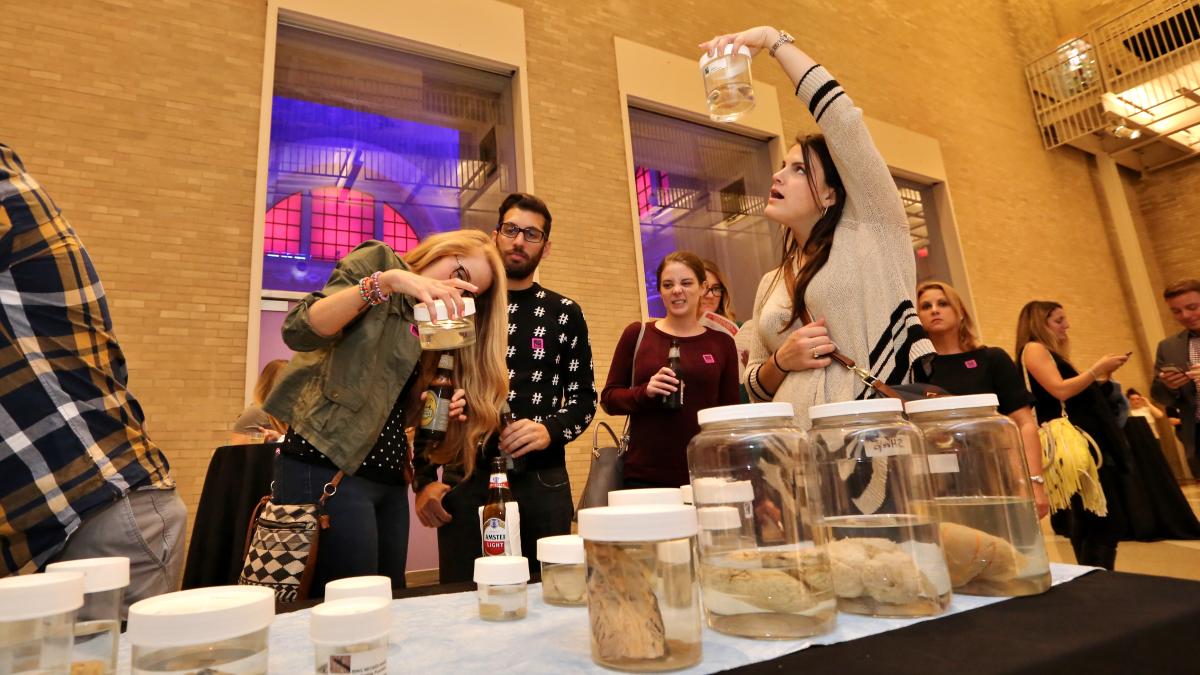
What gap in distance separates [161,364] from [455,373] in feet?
7.81

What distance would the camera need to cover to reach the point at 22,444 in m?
0.97

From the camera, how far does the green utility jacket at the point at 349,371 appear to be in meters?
1.48

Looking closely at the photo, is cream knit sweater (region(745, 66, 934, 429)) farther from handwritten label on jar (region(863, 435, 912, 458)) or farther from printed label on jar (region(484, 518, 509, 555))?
printed label on jar (region(484, 518, 509, 555))

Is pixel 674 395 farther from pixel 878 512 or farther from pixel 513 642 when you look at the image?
pixel 513 642

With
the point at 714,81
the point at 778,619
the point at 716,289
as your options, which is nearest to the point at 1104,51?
the point at 716,289

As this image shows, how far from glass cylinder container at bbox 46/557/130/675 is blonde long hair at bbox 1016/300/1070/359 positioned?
12.7 ft

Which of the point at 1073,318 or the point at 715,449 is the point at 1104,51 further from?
the point at 715,449

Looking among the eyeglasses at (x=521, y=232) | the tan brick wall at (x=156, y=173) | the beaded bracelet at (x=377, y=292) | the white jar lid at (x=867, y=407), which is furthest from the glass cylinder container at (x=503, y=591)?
the tan brick wall at (x=156, y=173)

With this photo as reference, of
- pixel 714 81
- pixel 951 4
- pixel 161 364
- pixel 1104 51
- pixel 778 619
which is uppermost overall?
pixel 951 4

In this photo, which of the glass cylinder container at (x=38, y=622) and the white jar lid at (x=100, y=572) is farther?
the white jar lid at (x=100, y=572)

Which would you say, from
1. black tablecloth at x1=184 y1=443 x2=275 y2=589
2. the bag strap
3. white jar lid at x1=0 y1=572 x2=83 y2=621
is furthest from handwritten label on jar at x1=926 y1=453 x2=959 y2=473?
black tablecloth at x1=184 y1=443 x2=275 y2=589

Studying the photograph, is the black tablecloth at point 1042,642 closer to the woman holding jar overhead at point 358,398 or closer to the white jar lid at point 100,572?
the white jar lid at point 100,572

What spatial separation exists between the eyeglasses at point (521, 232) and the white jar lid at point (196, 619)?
193 cm

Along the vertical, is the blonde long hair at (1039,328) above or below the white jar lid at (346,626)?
above
